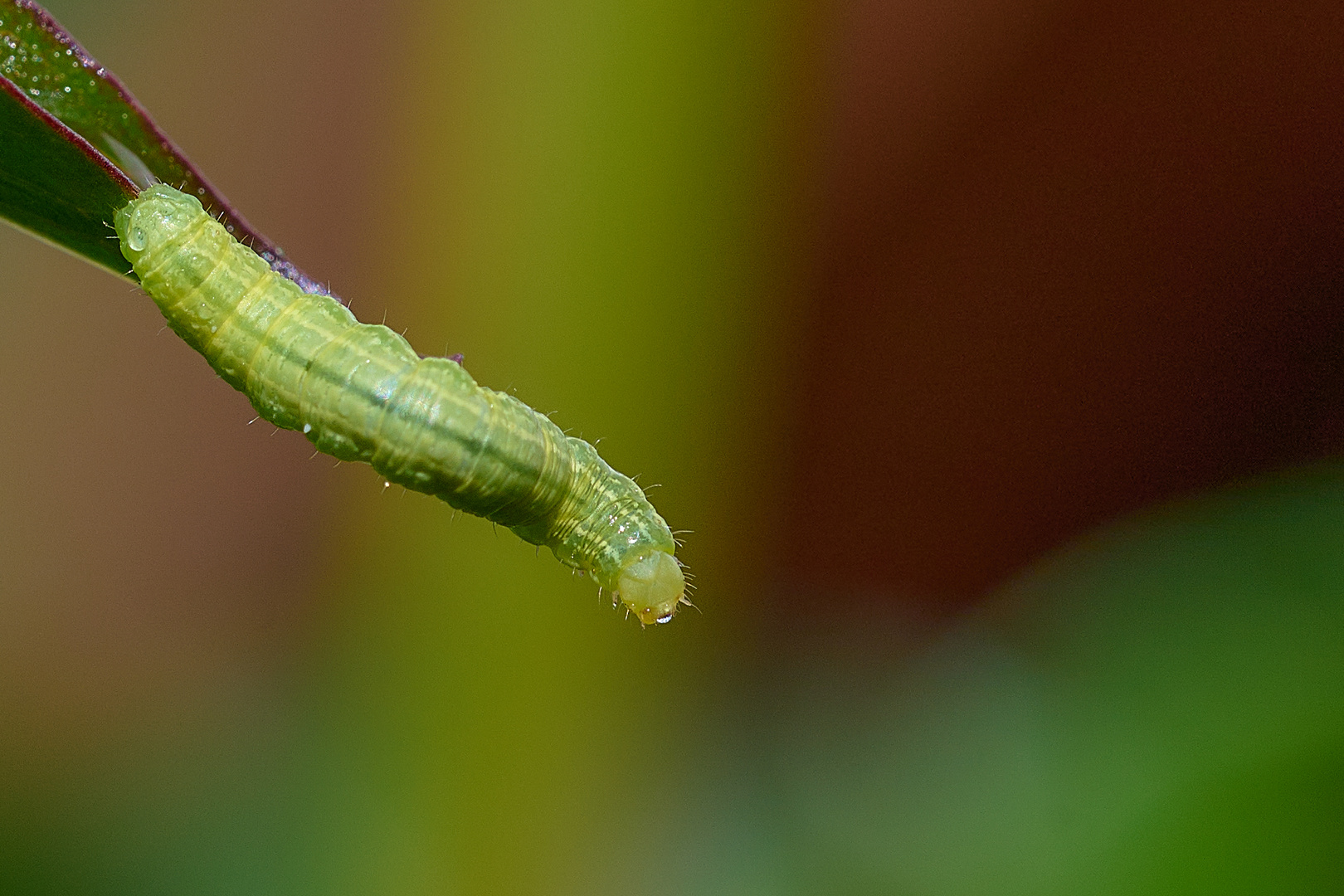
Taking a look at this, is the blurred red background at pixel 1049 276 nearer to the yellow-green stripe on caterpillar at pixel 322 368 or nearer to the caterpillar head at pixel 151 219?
the yellow-green stripe on caterpillar at pixel 322 368

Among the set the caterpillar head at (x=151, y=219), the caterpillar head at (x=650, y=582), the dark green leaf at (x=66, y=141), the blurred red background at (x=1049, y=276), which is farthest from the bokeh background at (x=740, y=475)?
the dark green leaf at (x=66, y=141)

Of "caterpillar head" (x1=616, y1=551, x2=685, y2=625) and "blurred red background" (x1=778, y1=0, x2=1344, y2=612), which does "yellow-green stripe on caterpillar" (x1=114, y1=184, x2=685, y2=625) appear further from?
"blurred red background" (x1=778, y1=0, x2=1344, y2=612)

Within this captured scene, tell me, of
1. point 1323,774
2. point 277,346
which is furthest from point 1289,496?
point 277,346

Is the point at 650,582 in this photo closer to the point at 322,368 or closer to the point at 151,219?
the point at 322,368

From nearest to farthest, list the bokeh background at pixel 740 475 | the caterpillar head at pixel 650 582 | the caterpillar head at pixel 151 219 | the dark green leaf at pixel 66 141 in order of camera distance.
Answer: the dark green leaf at pixel 66 141, the caterpillar head at pixel 151 219, the caterpillar head at pixel 650 582, the bokeh background at pixel 740 475

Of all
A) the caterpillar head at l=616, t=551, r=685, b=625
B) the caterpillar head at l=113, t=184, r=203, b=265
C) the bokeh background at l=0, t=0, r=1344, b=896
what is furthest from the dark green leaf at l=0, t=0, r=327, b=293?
the bokeh background at l=0, t=0, r=1344, b=896

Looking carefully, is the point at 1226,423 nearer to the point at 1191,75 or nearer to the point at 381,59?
the point at 1191,75

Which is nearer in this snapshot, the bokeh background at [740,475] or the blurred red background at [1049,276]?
the bokeh background at [740,475]
